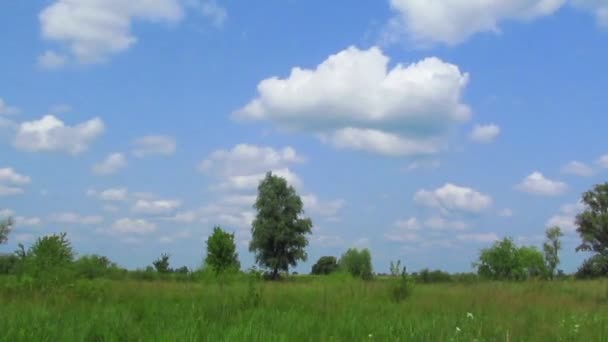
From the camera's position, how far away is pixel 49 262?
14.0 metres

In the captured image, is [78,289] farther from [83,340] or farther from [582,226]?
[582,226]

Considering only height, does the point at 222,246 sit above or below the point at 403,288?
above

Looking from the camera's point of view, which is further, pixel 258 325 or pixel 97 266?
pixel 97 266

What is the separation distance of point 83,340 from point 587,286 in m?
23.0

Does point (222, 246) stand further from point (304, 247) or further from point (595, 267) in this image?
point (595, 267)

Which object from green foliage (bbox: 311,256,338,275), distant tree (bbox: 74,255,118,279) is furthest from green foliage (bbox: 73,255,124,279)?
green foliage (bbox: 311,256,338,275)

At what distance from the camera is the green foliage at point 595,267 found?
222 ft

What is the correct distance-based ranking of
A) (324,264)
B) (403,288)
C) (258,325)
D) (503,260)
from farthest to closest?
1. (324,264)
2. (503,260)
3. (403,288)
4. (258,325)

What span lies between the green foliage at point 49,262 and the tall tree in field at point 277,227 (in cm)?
4692

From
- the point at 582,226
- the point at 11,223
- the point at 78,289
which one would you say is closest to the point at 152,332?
the point at 78,289

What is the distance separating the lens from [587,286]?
80.8ft

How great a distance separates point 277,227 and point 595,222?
1419 inches

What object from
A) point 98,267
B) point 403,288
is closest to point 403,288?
point 403,288

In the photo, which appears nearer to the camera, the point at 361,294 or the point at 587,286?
the point at 361,294
